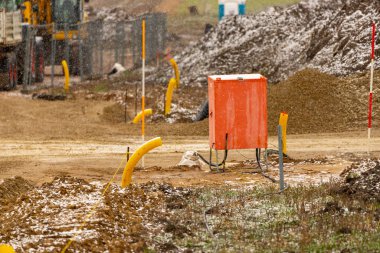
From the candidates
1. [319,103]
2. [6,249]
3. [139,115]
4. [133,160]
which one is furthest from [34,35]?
[6,249]

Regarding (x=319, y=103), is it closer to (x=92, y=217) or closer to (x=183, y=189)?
(x=183, y=189)

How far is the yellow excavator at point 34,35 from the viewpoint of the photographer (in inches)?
1294

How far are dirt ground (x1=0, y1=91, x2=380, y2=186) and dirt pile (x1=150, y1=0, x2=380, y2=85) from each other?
5638mm

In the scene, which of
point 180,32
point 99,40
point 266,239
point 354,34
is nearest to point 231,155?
point 266,239

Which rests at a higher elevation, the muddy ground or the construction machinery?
the construction machinery

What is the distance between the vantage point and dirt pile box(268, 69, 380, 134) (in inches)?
844

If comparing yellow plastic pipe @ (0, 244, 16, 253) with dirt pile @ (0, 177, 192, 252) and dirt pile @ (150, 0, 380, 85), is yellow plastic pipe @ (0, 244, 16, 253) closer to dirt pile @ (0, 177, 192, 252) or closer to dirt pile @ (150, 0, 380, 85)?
dirt pile @ (0, 177, 192, 252)

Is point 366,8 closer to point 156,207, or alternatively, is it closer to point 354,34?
point 354,34

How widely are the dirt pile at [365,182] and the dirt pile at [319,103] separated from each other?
7.43 m

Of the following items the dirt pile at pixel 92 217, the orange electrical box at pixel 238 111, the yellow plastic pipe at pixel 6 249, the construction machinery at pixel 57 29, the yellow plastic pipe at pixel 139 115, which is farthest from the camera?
the construction machinery at pixel 57 29

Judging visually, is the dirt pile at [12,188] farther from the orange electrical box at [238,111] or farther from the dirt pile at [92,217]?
the orange electrical box at [238,111]

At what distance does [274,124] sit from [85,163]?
545cm

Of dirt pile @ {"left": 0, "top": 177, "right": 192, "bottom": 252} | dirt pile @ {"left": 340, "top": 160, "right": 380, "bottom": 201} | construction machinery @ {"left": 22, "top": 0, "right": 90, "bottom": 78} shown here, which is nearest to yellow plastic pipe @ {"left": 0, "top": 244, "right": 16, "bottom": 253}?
dirt pile @ {"left": 0, "top": 177, "right": 192, "bottom": 252}

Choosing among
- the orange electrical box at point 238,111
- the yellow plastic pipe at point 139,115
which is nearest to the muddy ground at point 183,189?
the yellow plastic pipe at point 139,115
